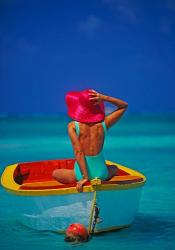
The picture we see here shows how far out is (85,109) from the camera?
428 centimetres

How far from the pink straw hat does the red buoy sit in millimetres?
736

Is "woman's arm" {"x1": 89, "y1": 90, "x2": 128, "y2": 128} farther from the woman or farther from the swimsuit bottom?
the swimsuit bottom

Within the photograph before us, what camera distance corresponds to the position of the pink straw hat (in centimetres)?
427

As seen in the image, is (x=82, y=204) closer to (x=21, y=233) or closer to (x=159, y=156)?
(x=21, y=233)

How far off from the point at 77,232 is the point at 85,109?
33.7 inches

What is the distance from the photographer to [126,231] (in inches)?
176

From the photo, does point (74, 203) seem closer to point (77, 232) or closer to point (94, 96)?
point (77, 232)

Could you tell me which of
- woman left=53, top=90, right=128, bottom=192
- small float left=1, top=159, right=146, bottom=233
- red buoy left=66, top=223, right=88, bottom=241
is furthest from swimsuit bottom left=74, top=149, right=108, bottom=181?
red buoy left=66, top=223, right=88, bottom=241

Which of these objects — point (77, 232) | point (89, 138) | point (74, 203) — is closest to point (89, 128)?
point (89, 138)

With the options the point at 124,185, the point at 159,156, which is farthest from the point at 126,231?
the point at 159,156

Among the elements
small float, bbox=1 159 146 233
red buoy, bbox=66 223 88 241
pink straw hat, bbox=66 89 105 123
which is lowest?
red buoy, bbox=66 223 88 241

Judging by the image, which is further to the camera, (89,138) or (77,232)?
(89,138)

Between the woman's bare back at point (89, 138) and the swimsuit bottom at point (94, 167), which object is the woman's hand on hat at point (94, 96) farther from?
the swimsuit bottom at point (94, 167)

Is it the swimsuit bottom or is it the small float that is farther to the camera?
the swimsuit bottom
